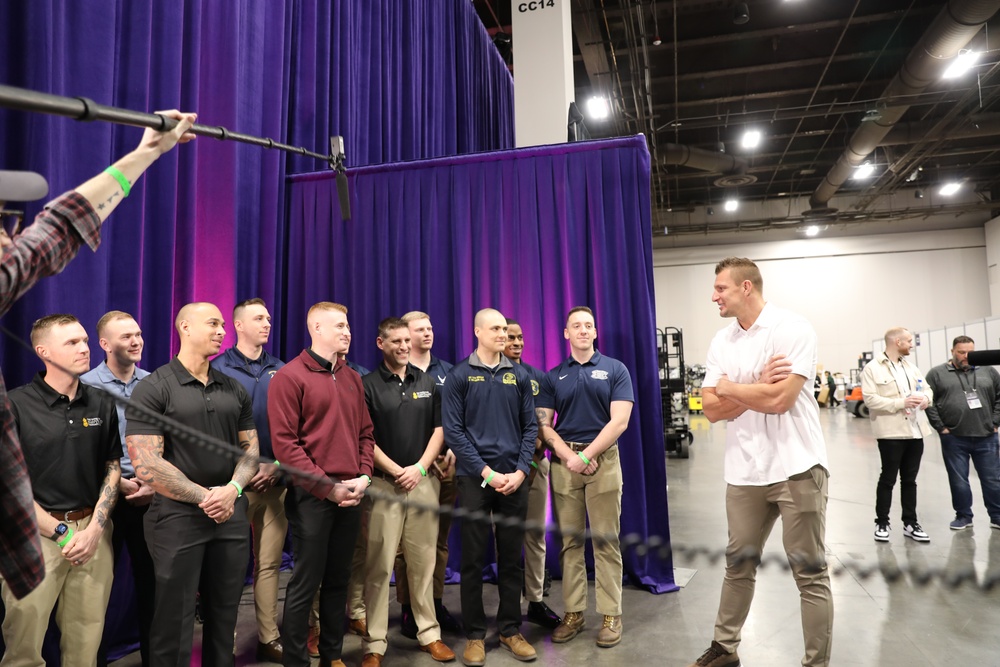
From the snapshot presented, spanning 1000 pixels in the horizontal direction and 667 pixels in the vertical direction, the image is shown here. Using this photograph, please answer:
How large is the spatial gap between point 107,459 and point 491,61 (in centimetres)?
760

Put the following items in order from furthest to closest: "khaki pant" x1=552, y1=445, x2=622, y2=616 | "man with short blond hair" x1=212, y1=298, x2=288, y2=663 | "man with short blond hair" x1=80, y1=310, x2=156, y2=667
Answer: "khaki pant" x1=552, y1=445, x2=622, y2=616, "man with short blond hair" x1=212, y1=298, x2=288, y2=663, "man with short blond hair" x1=80, y1=310, x2=156, y2=667

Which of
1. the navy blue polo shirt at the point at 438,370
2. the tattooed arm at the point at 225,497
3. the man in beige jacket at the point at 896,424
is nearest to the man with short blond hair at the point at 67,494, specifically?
the tattooed arm at the point at 225,497

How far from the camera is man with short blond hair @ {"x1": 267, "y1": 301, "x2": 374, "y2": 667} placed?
277cm

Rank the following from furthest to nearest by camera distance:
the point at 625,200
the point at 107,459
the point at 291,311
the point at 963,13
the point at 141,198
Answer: the point at 963,13 → the point at 291,311 → the point at 625,200 → the point at 141,198 → the point at 107,459

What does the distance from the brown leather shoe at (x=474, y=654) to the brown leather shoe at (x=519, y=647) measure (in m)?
0.15

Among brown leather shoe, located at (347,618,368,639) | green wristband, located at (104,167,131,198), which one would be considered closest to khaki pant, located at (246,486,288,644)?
brown leather shoe, located at (347,618,368,639)

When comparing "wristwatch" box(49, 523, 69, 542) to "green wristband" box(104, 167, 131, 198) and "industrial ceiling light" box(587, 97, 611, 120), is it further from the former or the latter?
"industrial ceiling light" box(587, 97, 611, 120)

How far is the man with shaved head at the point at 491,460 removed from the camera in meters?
3.19

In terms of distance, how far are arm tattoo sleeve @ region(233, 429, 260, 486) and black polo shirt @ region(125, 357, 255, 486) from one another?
0.03m

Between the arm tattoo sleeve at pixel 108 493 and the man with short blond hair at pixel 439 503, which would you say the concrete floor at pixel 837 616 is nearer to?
the man with short blond hair at pixel 439 503

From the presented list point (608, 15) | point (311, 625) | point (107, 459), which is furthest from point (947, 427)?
point (608, 15)

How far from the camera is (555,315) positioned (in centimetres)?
464

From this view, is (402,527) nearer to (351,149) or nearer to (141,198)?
(141,198)

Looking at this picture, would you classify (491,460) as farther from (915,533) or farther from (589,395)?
(915,533)
